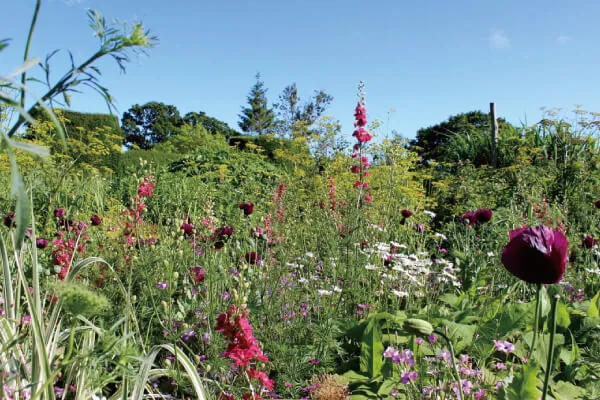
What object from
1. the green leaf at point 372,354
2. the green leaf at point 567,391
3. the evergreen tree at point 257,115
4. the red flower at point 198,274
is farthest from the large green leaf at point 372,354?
the evergreen tree at point 257,115

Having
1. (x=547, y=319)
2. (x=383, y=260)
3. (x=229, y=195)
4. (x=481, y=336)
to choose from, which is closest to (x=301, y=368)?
(x=481, y=336)

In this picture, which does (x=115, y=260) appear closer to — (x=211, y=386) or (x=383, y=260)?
(x=211, y=386)

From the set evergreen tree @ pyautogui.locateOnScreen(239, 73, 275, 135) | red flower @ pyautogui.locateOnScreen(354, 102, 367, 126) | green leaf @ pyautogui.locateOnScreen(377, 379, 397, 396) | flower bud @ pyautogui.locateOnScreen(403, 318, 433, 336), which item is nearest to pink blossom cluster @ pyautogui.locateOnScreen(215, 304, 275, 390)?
flower bud @ pyautogui.locateOnScreen(403, 318, 433, 336)

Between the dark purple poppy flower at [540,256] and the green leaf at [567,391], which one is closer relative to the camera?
the dark purple poppy flower at [540,256]

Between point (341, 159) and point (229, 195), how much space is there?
1.82m

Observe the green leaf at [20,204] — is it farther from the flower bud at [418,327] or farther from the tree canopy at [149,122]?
the tree canopy at [149,122]

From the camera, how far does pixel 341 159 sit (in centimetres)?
729

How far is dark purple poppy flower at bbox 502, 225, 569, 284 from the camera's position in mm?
1125

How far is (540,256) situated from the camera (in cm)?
113

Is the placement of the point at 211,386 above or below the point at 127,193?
below

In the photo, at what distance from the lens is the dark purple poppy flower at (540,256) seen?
Result: 1.12 metres

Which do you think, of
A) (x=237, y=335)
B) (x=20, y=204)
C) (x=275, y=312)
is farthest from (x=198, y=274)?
(x=20, y=204)

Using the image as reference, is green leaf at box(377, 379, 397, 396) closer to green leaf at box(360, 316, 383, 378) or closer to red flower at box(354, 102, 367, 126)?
green leaf at box(360, 316, 383, 378)

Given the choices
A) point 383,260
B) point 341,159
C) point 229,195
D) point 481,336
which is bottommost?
point 481,336
